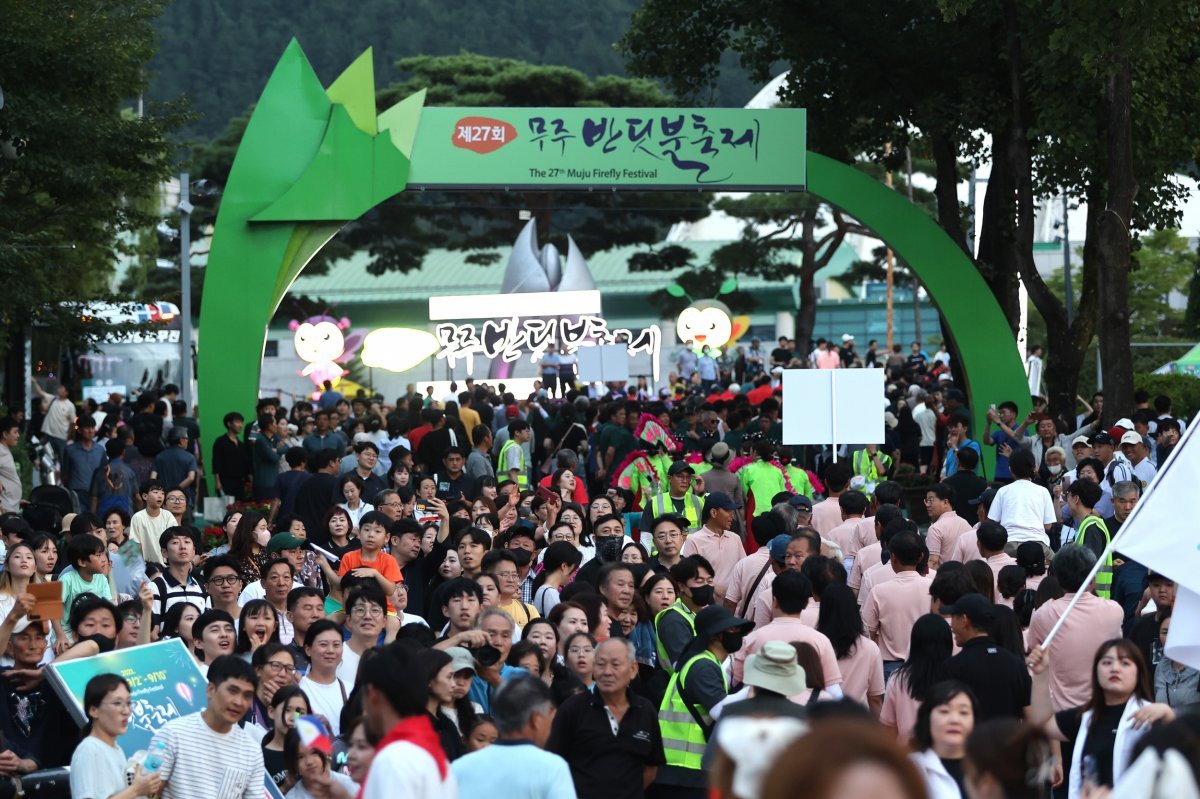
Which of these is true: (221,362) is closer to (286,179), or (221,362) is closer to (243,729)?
(286,179)

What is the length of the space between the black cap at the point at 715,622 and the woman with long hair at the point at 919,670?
77 cm

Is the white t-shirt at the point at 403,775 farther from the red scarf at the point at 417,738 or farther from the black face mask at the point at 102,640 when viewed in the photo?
the black face mask at the point at 102,640

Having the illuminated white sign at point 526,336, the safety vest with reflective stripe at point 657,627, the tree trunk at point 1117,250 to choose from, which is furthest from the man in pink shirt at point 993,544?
the illuminated white sign at point 526,336

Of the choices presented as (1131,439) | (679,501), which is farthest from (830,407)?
(1131,439)

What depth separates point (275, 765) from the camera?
Result: 280 inches

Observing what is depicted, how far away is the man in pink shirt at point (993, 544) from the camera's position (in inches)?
397

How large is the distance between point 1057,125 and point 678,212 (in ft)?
113

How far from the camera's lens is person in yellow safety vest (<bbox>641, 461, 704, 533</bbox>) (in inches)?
515

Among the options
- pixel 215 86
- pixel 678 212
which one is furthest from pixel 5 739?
pixel 215 86

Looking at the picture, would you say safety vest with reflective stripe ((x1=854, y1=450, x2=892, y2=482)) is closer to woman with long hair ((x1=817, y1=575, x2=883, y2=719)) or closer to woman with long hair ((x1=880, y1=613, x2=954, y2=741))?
woman with long hair ((x1=817, y1=575, x2=883, y2=719))

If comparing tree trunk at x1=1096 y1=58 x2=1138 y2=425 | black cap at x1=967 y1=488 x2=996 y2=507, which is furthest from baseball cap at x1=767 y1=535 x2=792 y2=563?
tree trunk at x1=1096 y1=58 x2=1138 y2=425

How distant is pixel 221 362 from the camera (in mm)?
19953

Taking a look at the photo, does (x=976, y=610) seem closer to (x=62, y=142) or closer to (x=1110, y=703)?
(x=1110, y=703)

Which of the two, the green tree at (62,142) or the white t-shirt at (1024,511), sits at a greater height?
the green tree at (62,142)
